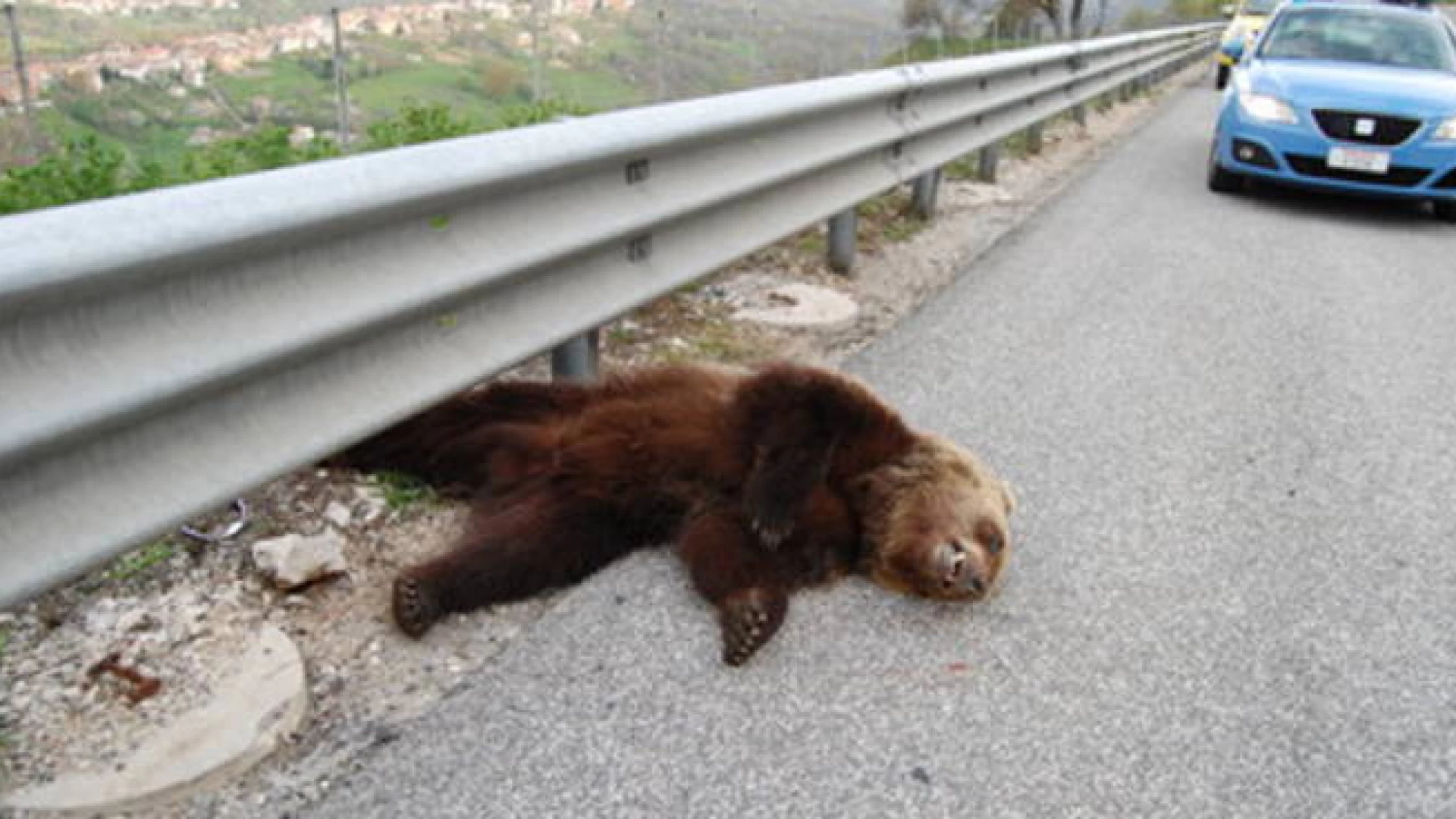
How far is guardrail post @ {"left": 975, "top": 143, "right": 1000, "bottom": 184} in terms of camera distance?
963 cm

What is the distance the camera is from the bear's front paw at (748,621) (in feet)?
8.90

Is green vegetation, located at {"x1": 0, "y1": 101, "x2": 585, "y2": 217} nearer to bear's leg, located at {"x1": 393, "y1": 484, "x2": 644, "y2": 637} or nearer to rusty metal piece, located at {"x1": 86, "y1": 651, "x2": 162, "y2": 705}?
bear's leg, located at {"x1": 393, "y1": 484, "x2": 644, "y2": 637}

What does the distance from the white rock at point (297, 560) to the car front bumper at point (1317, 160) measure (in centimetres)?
830

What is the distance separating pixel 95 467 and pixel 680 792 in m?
→ 1.17

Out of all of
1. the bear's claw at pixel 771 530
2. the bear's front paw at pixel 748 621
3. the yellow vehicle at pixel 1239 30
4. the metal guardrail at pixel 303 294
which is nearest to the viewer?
the metal guardrail at pixel 303 294

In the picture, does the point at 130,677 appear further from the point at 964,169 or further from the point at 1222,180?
the point at 1222,180

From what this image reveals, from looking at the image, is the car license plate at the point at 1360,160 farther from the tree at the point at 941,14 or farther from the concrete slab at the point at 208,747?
the concrete slab at the point at 208,747

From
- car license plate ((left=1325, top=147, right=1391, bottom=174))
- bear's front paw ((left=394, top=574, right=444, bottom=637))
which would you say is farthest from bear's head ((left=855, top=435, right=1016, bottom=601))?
car license plate ((left=1325, top=147, right=1391, bottom=174))

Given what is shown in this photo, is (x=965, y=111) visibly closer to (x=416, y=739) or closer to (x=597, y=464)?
(x=597, y=464)

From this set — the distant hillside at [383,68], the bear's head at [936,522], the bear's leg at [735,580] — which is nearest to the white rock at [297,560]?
the bear's leg at [735,580]

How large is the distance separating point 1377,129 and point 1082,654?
303 inches

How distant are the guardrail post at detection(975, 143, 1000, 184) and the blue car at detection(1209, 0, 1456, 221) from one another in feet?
5.64

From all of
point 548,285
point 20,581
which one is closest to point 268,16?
point 548,285

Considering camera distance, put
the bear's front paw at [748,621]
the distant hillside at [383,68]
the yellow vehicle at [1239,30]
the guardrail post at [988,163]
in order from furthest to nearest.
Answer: the yellow vehicle at [1239,30] < the guardrail post at [988,163] < the distant hillside at [383,68] < the bear's front paw at [748,621]
